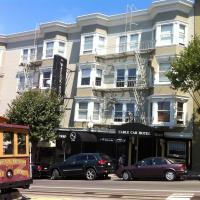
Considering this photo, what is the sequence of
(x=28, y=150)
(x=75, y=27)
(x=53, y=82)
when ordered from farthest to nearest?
(x=75, y=27) → (x=53, y=82) → (x=28, y=150)

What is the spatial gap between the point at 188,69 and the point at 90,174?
8.93m

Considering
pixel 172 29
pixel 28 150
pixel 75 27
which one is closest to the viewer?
pixel 28 150

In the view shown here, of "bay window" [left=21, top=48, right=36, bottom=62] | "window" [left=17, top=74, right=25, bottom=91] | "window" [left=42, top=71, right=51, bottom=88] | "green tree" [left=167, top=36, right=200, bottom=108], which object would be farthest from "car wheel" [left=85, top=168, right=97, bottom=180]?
"bay window" [left=21, top=48, right=36, bottom=62]

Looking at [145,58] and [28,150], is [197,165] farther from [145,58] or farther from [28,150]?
[28,150]

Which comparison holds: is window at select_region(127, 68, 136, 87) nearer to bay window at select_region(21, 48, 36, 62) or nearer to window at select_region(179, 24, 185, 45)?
window at select_region(179, 24, 185, 45)

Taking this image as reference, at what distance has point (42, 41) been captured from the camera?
46312 millimetres

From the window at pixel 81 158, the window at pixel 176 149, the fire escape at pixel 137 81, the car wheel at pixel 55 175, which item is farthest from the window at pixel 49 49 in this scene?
the window at pixel 81 158

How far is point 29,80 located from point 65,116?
6.18 m

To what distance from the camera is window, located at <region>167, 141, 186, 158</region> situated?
119ft

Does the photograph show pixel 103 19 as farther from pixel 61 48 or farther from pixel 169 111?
pixel 169 111

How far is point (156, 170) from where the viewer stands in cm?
2770

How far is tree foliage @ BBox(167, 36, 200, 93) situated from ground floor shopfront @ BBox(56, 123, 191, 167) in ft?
15.6

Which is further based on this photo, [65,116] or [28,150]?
[65,116]

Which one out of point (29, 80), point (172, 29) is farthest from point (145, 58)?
point (29, 80)
